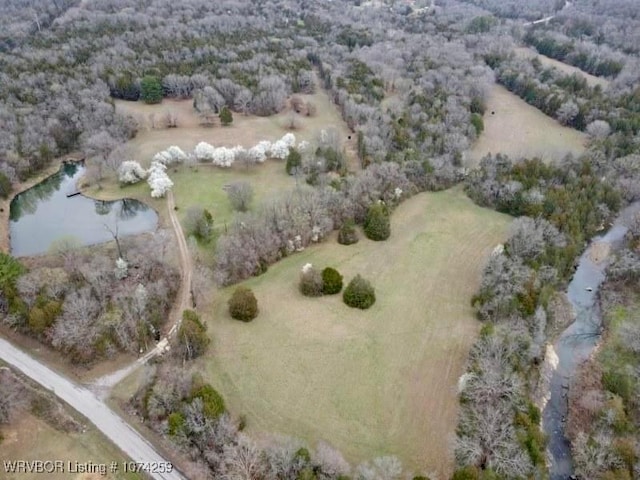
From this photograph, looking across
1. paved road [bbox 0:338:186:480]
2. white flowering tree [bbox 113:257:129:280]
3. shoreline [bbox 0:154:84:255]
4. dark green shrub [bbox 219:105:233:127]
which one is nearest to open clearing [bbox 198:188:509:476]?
paved road [bbox 0:338:186:480]

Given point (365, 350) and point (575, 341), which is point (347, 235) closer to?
point (365, 350)

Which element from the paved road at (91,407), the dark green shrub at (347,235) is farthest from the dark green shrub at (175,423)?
the dark green shrub at (347,235)

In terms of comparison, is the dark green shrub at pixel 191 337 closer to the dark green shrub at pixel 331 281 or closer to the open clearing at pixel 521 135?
the dark green shrub at pixel 331 281

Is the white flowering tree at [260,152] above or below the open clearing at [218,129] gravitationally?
above

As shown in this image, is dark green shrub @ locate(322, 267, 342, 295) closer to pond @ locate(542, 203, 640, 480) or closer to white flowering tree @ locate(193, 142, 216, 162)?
pond @ locate(542, 203, 640, 480)

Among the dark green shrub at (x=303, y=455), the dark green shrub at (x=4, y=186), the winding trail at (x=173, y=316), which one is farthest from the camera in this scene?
the dark green shrub at (x=4, y=186)
